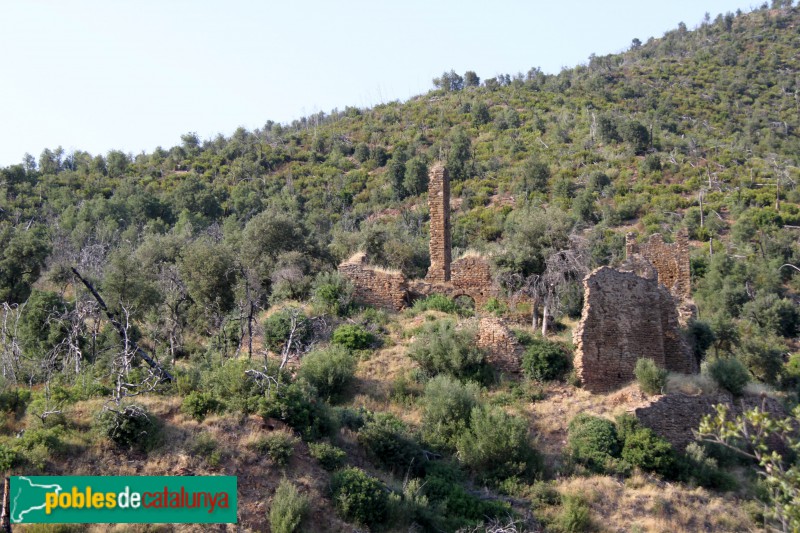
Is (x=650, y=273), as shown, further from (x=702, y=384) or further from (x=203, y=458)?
(x=203, y=458)

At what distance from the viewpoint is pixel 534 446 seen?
15094mm

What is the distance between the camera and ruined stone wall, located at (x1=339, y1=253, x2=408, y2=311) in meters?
21.1

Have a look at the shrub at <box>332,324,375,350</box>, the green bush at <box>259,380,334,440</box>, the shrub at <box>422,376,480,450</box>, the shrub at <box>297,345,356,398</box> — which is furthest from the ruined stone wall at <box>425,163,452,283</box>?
the green bush at <box>259,380,334,440</box>

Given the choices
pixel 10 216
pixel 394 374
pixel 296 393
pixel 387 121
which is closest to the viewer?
pixel 296 393

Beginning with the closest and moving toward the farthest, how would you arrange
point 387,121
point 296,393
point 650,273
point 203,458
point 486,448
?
point 203,458 < point 296,393 < point 486,448 < point 650,273 < point 387,121

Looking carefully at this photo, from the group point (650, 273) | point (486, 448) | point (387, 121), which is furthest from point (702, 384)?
point (387, 121)

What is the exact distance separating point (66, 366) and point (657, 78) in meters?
60.6

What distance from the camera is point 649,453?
14828mm

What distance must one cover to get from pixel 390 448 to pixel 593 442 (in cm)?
432

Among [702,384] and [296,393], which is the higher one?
[296,393]

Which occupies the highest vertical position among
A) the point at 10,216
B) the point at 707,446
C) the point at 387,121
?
the point at 387,121

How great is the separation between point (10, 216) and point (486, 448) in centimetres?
3656

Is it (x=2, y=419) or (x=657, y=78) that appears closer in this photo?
(x=2, y=419)

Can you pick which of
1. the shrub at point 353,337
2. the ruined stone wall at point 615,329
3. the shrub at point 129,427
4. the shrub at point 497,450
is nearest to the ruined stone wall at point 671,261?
the ruined stone wall at point 615,329
